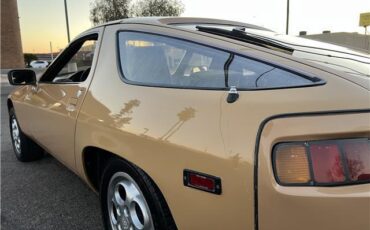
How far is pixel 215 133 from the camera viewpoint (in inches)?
69.2

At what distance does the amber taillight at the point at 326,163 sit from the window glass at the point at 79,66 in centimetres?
195

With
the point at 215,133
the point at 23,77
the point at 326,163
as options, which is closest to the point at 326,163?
the point at 326,163

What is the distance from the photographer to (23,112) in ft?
14.5

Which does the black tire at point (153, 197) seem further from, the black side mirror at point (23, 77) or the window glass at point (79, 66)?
the black side mirror at point (23, 77)

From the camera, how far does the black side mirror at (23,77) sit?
160 inches

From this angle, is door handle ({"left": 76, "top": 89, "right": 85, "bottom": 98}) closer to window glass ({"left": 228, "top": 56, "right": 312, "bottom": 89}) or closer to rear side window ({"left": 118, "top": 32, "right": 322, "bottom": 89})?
rear side window ({"left": 118, "top": 32, "right": 322, "bottom": 89})

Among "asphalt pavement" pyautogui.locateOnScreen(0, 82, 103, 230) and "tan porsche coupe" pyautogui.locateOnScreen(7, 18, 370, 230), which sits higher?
"tan porsche coupe" pyautogui.locateOnScreen(7, 18, 370, 230)

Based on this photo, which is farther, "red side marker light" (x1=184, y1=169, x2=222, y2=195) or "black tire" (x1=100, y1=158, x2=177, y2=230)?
"black tire" (x1=100, y1=158, x2=177, y2=230)

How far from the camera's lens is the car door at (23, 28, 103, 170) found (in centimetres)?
299

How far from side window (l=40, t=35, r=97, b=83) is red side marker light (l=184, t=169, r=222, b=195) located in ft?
5.55

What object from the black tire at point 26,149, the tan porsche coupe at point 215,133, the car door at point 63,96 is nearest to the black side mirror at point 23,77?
the car door at point 63,96

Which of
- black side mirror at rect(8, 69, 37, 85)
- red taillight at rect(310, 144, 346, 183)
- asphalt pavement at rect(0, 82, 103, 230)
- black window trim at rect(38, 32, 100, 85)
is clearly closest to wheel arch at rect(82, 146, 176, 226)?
asphalt pavement at rect(0, 82, 103, 230)

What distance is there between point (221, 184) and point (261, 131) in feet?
0.97

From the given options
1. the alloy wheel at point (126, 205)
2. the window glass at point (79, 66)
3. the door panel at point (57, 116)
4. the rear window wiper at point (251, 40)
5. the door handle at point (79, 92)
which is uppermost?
the rear window wiper at point (251, 40)
